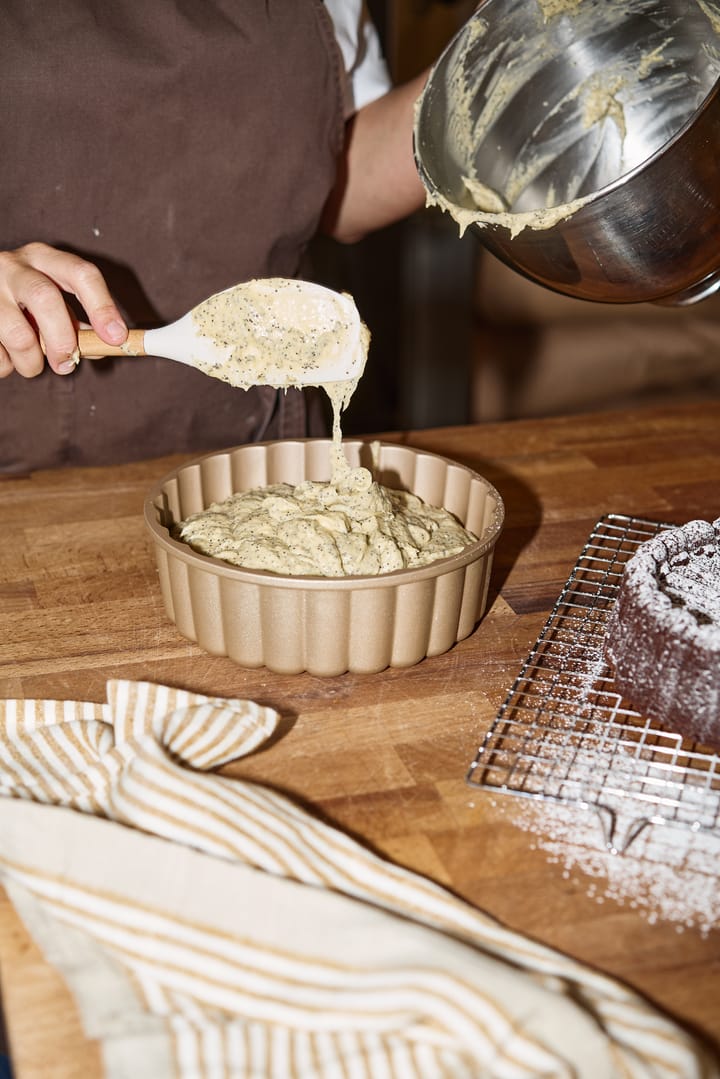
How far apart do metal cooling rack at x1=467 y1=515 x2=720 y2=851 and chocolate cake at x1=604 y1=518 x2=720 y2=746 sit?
23 mm

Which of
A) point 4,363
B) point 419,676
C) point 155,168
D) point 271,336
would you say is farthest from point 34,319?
point 419,676

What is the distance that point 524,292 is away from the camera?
3172mm

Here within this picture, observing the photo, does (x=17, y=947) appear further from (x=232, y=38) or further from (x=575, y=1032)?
(x=232, y=38)

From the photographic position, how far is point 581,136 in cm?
134

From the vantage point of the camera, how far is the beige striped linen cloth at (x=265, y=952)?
0.71 m

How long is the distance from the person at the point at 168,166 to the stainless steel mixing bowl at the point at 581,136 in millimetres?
399

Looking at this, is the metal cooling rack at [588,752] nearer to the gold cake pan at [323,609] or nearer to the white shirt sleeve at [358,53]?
Result: the gold cake pan at [323,609]

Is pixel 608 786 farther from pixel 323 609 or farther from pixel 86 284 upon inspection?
pixel 86 284

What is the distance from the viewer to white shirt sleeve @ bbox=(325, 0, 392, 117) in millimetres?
1704

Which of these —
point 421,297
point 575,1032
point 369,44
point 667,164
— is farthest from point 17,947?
point 421,297

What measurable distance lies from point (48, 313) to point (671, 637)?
0.76 m

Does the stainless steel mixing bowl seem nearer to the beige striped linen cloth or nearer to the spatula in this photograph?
the spatula

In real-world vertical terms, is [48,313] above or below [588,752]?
above

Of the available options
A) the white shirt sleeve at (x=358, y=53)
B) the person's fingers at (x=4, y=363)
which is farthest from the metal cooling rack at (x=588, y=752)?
the white shirt sleeve at (x=358, y=53)
